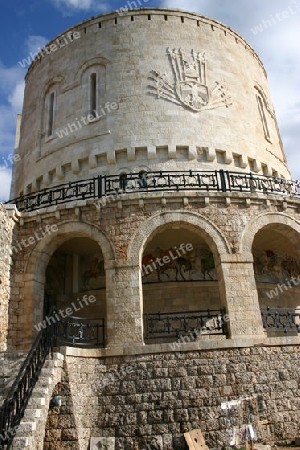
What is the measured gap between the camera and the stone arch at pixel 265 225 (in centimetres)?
1143

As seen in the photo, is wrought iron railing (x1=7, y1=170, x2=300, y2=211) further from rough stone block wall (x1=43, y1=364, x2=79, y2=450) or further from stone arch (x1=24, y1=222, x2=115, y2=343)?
rough stone block wall (x1=43, y1=364, x2=79, y2=450)

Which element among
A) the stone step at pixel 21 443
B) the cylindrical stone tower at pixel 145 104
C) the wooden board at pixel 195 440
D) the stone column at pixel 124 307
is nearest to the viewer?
the stone step at pixel 21 443

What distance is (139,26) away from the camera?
17.7 metres

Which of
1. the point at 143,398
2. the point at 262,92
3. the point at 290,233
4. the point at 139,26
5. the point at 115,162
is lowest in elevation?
the point at 143,398

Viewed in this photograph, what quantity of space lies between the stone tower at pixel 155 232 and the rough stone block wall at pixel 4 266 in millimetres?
98

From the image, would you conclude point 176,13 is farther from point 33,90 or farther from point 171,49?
point 33,90

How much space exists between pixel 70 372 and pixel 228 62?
48.3ft

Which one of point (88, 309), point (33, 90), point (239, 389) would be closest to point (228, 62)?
point (33, 90)

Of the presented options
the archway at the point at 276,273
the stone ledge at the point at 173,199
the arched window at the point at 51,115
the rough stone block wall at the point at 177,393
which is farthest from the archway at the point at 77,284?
the arched window at the point at 51,115

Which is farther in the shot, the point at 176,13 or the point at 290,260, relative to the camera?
the point at 176,13

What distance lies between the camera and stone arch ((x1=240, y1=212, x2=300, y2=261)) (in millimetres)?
11430

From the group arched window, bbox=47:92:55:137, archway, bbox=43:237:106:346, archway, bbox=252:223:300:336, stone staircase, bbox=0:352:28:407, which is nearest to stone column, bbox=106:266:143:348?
stone staircase, bbox=0:352:28:407

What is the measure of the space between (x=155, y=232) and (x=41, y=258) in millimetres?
3430

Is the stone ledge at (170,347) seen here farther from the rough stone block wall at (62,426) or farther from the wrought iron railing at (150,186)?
the wrought iron railing at (150,186)
